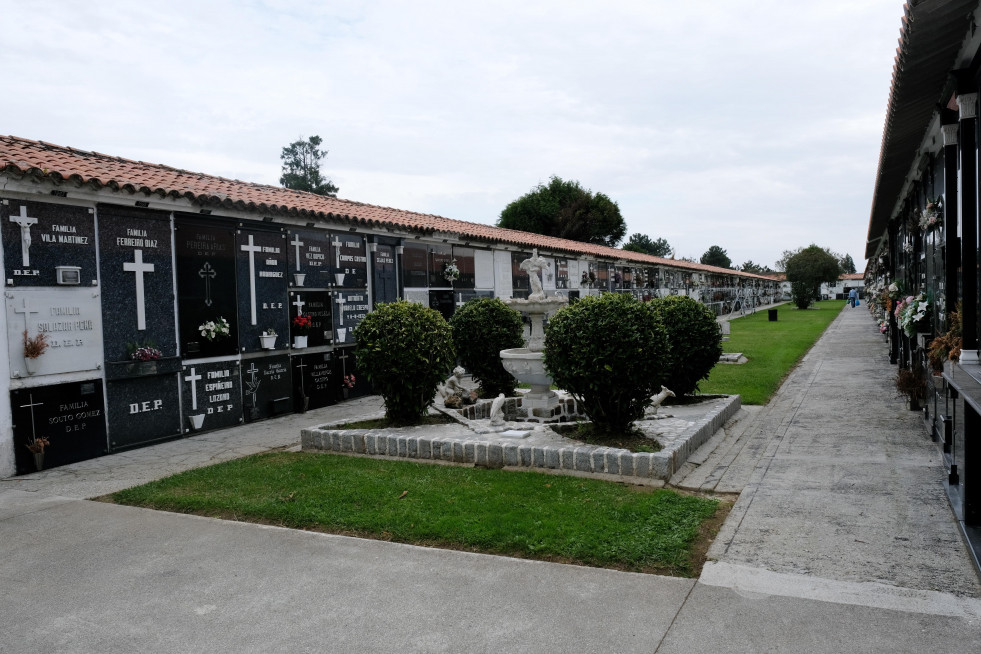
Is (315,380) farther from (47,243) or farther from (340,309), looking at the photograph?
(47,243)

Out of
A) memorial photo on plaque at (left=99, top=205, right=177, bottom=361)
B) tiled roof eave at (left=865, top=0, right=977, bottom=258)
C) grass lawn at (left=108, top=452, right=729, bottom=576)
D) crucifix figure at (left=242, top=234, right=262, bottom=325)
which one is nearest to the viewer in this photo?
grass lawn at (left=108, top=452, right=729, bottom=576)

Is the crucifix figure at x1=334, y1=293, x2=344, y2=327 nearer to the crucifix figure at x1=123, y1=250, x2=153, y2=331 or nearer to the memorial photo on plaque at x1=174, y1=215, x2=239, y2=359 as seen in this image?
the memorial photo on plaque at x1=174, y1=215, x2=239, y2=359

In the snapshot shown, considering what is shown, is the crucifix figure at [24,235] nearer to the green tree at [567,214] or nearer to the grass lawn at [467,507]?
the grass lawn at [467,507]

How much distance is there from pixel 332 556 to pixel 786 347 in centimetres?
1851

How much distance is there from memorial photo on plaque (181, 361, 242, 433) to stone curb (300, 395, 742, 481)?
2.08 m

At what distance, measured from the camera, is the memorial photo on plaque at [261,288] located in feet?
33.4

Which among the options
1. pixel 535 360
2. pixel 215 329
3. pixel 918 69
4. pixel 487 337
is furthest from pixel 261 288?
pixel 918 69

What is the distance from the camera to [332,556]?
4562 mm

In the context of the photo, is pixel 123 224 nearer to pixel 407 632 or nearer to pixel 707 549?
pixel 407 632

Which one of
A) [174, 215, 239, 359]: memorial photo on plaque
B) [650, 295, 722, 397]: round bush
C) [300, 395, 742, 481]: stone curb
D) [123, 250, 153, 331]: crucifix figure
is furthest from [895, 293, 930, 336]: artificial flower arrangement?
[123, 250, 153, 331]: crucifix figure

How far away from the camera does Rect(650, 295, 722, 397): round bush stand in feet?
31.7

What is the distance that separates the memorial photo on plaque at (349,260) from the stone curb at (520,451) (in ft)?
14.3

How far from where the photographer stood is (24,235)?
730cm

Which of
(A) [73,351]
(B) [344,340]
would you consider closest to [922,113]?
(B) [344,340]
